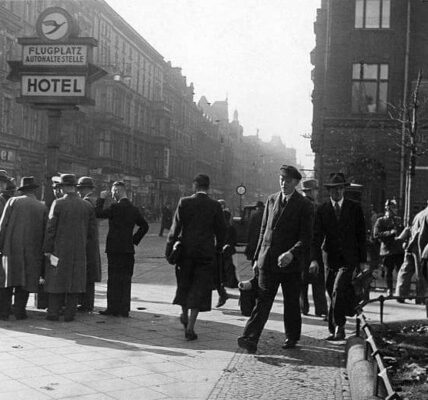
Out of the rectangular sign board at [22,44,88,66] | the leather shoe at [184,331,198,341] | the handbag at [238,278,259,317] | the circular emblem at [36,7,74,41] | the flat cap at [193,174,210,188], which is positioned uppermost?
the circular emblem at [36,7,74,41]

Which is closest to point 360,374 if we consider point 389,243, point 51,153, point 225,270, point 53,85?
point 225,270

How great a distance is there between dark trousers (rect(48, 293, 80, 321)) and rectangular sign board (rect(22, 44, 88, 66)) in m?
3.38

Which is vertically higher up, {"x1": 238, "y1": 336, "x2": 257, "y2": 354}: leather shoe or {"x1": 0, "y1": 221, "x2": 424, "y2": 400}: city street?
{"x1": 238, "y1": 336, "x2": 257, "y2": 354}: leather shoe

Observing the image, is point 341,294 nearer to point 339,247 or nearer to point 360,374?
point 339,247

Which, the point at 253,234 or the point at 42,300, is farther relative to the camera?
the point at 253,234

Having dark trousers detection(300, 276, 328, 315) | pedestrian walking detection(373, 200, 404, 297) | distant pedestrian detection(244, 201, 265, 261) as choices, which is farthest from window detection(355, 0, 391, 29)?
dark trousers detection(300, 276, 328, 315)

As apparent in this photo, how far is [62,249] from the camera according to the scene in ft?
28.1

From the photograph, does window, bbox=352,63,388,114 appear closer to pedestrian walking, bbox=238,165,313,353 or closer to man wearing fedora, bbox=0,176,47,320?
man wearing fedora, bbox=0,176,47,320

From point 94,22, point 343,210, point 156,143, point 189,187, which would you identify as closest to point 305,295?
point 343,210

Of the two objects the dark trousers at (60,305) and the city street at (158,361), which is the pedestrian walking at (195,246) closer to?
the city street at (158,361)

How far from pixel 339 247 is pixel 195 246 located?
1.61 m

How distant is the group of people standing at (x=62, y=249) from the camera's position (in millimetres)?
8500

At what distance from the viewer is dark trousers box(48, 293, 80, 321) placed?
849cm

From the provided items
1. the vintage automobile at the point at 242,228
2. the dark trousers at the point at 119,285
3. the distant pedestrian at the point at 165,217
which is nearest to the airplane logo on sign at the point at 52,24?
the dark trousers at the point at 119,285
